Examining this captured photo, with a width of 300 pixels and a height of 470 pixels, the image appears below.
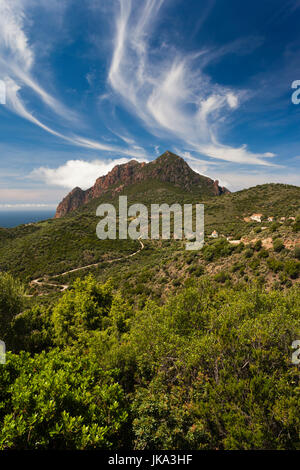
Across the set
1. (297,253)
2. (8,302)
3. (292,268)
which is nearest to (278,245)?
(297,253)

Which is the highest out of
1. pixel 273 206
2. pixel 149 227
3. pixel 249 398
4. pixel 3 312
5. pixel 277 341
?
pixel 273 206

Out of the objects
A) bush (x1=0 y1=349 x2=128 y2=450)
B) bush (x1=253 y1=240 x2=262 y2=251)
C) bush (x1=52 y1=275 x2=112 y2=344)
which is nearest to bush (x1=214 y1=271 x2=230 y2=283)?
bush (x1=253 y1=240 x2=262 y2=251)

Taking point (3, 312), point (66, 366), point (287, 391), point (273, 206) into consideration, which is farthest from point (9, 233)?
point (273, 206)

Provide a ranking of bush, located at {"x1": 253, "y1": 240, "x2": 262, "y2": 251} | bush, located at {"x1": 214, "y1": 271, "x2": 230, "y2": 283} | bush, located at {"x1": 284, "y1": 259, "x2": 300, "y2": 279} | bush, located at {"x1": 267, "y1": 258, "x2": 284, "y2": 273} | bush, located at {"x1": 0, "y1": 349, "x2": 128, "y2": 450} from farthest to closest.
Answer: bush, located at {"x1": 253, "y1": 240, "x2": 262, "y2": 251}, bush, located at {"x1": 214, "y1": 271, "x2": 230, "y2": 283}, bush, located at {"x1": 267, "y1": 258, "x2": 284, "y2": 273}, bush, located at {"x1": 284, "y1": 259, "x2": 300, "y2": 279}, bush, located at {"x1": 0, "y1": 349, "x2": 128, "y2": 450}

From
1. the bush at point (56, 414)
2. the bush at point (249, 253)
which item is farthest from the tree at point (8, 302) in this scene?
the bush at point (249, 253)

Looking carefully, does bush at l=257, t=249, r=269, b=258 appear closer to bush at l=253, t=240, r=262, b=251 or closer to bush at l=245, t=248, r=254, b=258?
bush at l=245, t=248, r=254, b=258

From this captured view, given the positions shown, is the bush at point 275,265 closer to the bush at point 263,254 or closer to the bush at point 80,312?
the bush at point 263,254

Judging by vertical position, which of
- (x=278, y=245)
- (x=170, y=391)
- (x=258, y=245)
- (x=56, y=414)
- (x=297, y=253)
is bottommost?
(x=170, y=391)

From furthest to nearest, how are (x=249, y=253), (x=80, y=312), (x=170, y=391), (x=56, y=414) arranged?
(x=249, y=253) < (x=80, y=312) < (x=170, y=391) < (x=56, y=414)

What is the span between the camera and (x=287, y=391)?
6348mm

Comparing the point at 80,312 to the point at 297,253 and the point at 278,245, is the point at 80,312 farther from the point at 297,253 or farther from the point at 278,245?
the point at 278,245

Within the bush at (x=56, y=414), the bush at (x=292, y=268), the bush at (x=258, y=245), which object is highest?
the bush at (x=258, y=245)

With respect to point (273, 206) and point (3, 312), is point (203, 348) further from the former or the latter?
point (273, 206)
